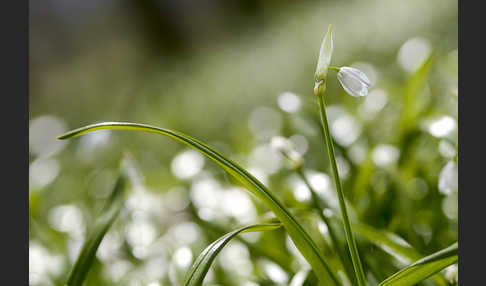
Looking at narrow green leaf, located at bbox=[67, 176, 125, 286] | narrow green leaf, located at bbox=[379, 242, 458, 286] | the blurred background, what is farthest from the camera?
the blurred background

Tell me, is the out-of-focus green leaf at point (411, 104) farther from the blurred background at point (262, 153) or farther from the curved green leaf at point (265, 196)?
the curved green leaf at point (265, 196)

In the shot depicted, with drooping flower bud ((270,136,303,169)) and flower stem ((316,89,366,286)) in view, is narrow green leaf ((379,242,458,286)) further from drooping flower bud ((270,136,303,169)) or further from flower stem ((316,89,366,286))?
drooping flower bud ((270,136,303,169))

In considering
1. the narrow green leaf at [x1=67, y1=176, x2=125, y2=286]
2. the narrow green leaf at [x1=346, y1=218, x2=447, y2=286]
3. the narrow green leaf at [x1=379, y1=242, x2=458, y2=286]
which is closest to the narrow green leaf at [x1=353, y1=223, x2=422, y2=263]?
the narrow green leaf at [x1=346, y1=218, x2=447, y2=286]

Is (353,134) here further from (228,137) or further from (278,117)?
(228,137)

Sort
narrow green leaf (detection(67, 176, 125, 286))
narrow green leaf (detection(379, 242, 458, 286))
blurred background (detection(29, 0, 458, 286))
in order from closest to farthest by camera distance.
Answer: narrow green leaf (detection(379, 242, 458, 286)) → narrow green leaf (detection(67, 176, 125, 286)) → blurred background (detection(29, 0, 458, 286))

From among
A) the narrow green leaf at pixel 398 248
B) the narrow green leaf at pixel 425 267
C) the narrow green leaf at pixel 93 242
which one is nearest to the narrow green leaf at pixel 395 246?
the narrow green leaf at pixel 398 248

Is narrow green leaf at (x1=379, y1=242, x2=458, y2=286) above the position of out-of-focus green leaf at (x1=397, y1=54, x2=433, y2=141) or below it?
below

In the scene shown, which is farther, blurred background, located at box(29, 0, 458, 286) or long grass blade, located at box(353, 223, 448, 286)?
blurred background, located at box(29, 0, 458, 286)
